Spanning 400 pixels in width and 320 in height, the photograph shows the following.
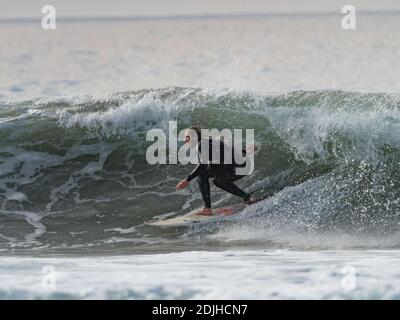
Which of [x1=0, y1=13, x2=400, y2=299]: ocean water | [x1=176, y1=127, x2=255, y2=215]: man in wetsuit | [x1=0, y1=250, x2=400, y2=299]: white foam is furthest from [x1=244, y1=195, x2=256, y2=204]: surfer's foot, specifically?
[x1=0, y1=250, x2=400, y2=299]: white foam

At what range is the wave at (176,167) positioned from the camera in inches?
468

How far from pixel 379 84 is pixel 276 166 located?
22.3ft

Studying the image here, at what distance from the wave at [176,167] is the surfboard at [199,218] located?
0.66 ft

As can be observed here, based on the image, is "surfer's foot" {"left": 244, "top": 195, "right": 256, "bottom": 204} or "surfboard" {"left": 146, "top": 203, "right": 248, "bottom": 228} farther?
"surfer's foot" {"left": 244, "top": 195, "right": 256, "bottom": 204}

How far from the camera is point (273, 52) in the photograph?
31.7 metres

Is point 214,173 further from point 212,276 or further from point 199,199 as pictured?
point 212,276

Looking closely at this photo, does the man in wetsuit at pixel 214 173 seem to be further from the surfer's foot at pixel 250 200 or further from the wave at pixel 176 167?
the wave at pixel 176 167

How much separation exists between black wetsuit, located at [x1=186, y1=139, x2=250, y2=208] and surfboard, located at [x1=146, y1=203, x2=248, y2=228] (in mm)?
153

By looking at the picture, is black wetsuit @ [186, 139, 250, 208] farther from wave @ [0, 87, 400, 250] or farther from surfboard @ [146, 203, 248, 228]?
wave @ [0, 87, 400, 250]

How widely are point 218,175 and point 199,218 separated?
615mm

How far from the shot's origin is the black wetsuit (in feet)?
39.2
